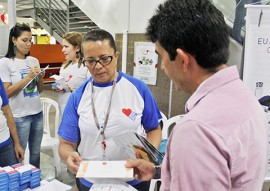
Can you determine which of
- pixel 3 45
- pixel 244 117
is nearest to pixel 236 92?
pixel 244 117

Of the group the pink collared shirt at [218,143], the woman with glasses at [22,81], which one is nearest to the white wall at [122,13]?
the woman with glasses at [22,81]

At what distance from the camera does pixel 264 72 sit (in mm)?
2402

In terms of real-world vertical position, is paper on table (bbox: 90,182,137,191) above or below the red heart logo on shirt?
below

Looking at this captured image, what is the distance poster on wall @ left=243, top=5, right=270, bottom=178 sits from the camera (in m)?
2.33

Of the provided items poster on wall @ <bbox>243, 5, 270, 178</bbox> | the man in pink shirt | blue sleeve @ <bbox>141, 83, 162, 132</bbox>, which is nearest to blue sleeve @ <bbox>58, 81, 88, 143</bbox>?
blue sleeve @ <bbox>141, 83, 162, 132</bbox>

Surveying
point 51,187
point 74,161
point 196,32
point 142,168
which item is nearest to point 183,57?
point 196,32

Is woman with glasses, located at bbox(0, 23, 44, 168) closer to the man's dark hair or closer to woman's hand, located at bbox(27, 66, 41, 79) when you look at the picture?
woman's hand, located at bbox(27, 66, 41, 79)

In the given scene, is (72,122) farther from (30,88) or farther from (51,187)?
(30,88)

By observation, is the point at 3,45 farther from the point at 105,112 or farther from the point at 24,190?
the point at 105,112

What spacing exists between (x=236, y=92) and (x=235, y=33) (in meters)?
2.31

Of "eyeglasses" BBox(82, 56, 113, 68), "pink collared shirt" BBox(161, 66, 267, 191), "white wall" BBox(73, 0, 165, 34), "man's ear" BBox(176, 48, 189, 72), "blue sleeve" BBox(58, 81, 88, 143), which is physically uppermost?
"white wall" BBox(73, 0, 165, 34)

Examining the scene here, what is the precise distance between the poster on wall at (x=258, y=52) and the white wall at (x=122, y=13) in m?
1.19

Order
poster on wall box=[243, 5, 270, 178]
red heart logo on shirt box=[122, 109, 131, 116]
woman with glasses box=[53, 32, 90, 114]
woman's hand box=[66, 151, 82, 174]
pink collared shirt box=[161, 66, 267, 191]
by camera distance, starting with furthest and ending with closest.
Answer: woman with glasses box=[53, 32, 90, 114], poster on wall box=[243, 5, 270, 178], red heart logo on shirt box=[122, 109, 131, 116], woman's hand box=[66, 151, 82, 174], pink collared shirt box=[161, 66, 267, 191]

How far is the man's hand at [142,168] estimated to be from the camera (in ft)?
3.60
